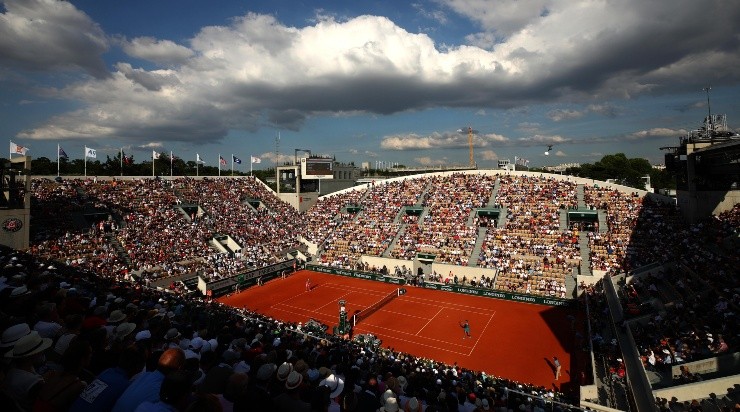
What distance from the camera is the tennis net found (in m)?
29.5

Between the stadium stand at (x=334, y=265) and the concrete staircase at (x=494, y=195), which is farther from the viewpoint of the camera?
the concrete staircase at (x=494, y=195)

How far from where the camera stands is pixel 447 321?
96.0ft

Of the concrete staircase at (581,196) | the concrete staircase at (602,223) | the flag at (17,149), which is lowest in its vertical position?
the concrete staircase at (602,223)

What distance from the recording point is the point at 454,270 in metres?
38.2

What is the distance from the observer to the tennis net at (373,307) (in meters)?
29.5

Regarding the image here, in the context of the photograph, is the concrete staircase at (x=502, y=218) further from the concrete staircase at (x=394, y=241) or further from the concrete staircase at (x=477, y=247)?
the concrete staircase at (x=394, y=241)

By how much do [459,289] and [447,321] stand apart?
7.36 meters

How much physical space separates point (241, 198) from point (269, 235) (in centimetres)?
1089

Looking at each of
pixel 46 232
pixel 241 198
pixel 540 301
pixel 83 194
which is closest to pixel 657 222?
pixel 540 301

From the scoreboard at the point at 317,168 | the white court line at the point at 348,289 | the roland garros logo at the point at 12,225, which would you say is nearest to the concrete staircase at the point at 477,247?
the white court line at the point at 348,289

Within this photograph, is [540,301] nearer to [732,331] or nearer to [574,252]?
[574,252]

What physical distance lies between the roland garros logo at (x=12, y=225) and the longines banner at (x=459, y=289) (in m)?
26.2

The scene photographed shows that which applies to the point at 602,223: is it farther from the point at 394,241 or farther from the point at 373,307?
the point at 373,307

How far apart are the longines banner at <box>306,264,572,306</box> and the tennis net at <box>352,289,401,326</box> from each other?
3.59 m
